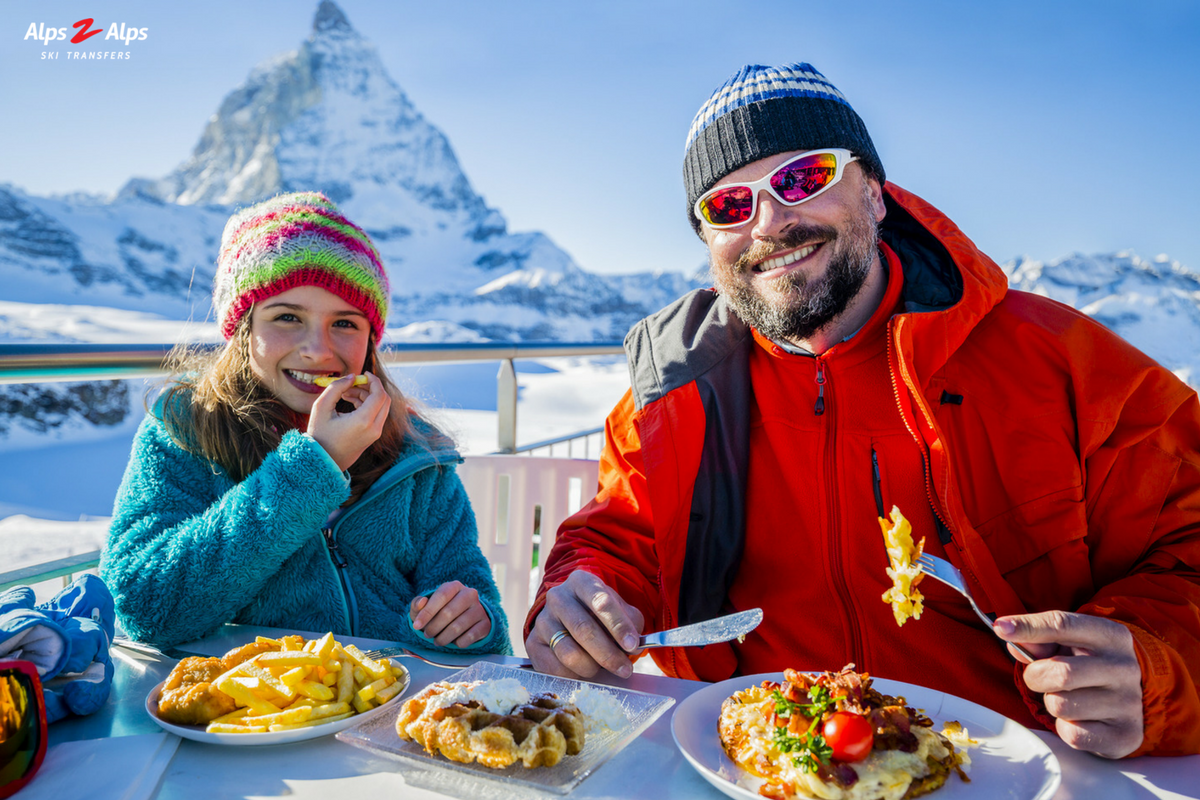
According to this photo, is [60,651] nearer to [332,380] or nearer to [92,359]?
[332,380]

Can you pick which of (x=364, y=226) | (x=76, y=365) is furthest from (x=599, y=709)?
(x=364, y=226)

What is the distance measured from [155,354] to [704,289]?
4.79 ft

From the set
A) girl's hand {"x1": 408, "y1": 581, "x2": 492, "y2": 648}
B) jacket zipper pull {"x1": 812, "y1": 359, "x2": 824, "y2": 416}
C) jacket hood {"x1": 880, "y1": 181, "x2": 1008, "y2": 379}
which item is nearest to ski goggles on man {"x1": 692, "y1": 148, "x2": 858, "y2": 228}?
jacket hood {"x1": 880, "y1": 181, "x2": 1008, "y2": 379}

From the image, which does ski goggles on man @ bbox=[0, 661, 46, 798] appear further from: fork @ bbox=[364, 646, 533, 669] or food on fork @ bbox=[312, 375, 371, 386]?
food on fork @ bbox=[312, 375, 371, 386]

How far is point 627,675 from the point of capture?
3.64 feet

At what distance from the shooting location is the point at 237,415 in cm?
167

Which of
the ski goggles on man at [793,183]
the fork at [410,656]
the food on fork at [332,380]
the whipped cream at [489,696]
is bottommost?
the fork at [410,656]

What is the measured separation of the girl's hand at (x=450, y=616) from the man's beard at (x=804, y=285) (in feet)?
3.01

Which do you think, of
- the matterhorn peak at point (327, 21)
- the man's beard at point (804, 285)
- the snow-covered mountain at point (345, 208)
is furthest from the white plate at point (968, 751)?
the matterhorn peak at point (327, 21)

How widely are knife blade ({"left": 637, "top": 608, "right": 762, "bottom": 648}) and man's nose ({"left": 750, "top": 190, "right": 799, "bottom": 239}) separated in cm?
94

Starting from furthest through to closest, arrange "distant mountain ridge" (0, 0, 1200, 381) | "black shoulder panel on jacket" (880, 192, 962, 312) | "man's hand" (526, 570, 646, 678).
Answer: "distant mountain ridge" (0, 0, 1200, 381) < "black shoulder panel on jacket" (880, 192, 962, 312) < "man's hand" (526, 570, 646, 678)

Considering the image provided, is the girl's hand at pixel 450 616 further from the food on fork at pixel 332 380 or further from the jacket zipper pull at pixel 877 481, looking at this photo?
the jacket zipper pull at pixel 877 481

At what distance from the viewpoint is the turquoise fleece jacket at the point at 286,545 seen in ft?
4.26

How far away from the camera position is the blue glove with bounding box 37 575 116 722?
95 centimetres
